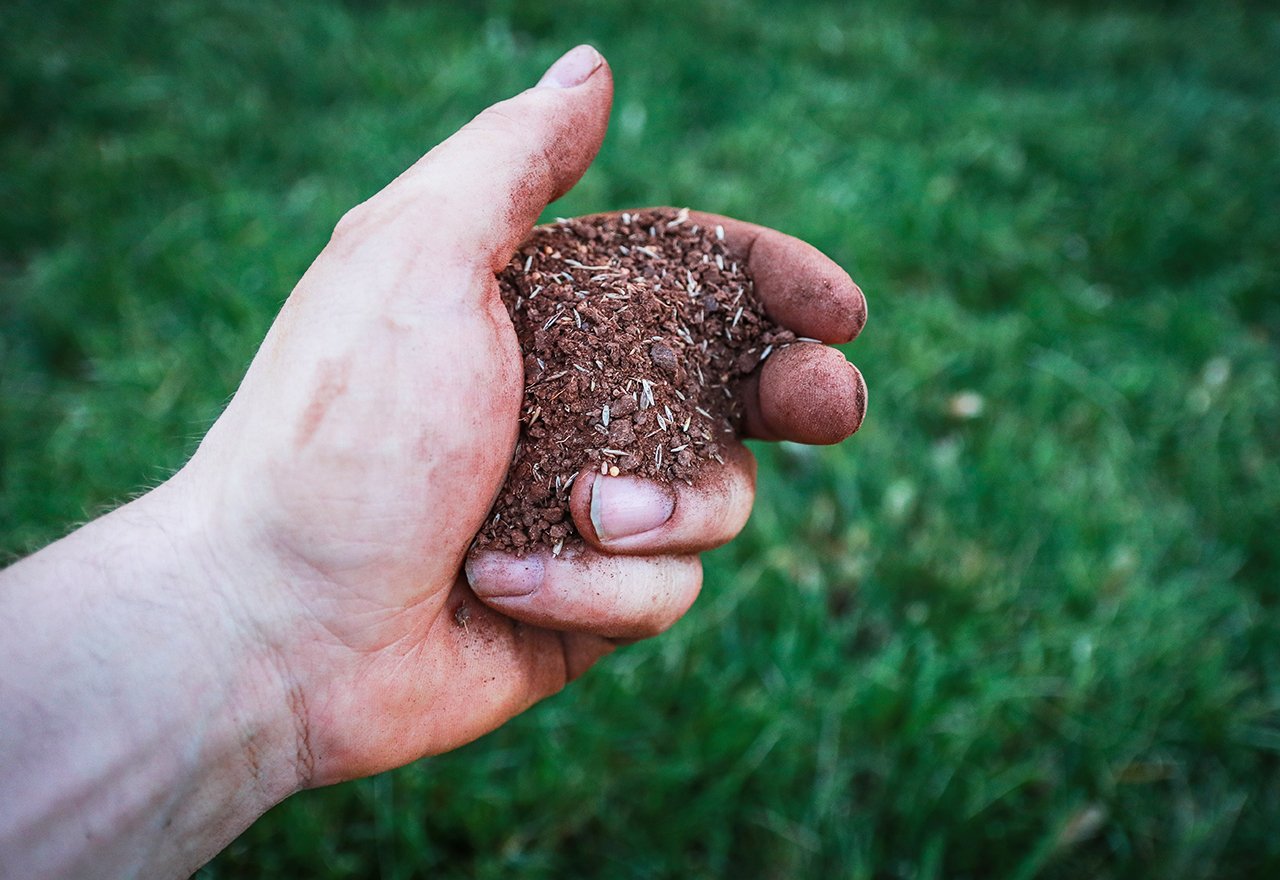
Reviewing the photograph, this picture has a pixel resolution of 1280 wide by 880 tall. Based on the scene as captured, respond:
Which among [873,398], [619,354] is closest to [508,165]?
[619,354]

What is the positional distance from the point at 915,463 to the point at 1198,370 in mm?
1429

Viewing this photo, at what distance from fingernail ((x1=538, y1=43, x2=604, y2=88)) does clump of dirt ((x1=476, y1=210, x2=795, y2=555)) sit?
0.27 m

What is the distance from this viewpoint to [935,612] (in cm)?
230

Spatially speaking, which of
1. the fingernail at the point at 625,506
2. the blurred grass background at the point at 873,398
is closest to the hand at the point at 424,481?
the fingernail at the point at 625,506

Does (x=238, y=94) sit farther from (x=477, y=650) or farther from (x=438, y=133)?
(x=477, y=650)

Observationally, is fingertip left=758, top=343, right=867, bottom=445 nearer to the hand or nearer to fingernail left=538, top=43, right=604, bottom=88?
the hand

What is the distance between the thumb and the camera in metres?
1.42

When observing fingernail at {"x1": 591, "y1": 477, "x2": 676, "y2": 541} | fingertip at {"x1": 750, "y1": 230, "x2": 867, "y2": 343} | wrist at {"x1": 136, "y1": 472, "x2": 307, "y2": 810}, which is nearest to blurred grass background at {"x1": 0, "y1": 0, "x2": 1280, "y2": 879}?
wrist at {"x1": 136, "y1": 472, "x2": 307, "y2": 810}

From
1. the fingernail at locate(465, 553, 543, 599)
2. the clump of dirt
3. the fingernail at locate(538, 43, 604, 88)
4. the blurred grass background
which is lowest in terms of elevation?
the blurred grass background

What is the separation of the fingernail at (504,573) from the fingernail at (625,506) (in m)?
0.14

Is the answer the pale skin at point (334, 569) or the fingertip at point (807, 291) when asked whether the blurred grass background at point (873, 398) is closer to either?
the pale skin at point (334, 569)

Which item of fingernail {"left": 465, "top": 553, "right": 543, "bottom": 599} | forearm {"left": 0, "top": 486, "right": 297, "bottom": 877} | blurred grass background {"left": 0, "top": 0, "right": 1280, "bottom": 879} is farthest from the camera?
blurred grass background {"left": 0, "top": 0, "right": 1280, "bottom": 879}

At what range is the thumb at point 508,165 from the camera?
1417 mm

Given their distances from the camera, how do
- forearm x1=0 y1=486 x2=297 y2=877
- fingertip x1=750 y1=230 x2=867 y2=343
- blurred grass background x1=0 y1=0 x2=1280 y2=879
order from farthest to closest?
1. blurred grass background x1=0 y1=0 x2=1280 y2=879
2. fingertip x1=750 y1=230 x2=867 y2=343
3. forearm x1=0 y1=486 x2=297 y2=877
